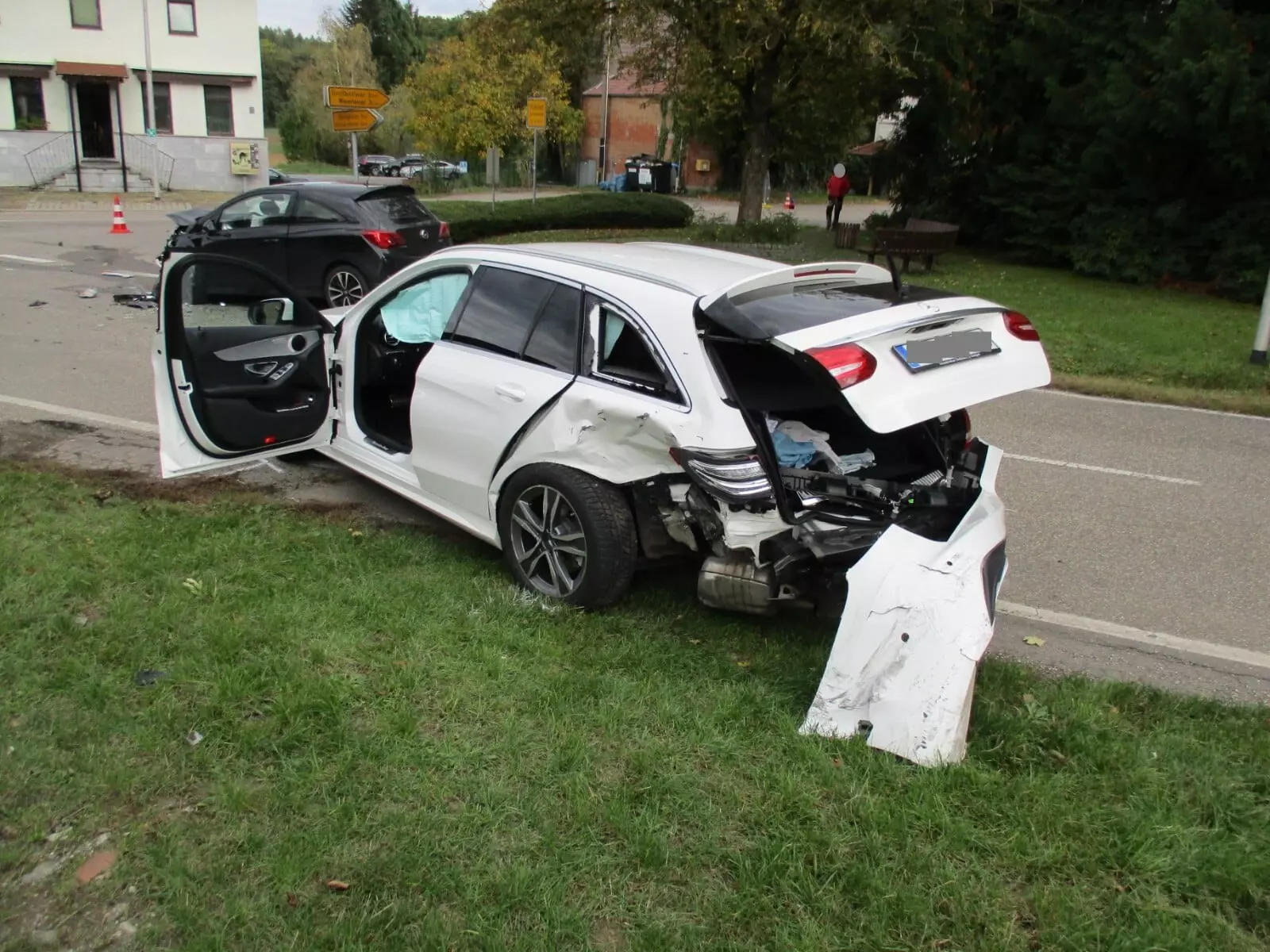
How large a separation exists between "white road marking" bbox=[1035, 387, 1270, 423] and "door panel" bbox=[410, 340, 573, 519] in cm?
703

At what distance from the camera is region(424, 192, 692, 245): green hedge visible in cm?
2119

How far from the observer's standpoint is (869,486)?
417 cm

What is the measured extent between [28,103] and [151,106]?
5.74m

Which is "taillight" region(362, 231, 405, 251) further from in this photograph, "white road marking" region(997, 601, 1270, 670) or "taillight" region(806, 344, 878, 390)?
"taillight" region(806, 344, 878, 390)

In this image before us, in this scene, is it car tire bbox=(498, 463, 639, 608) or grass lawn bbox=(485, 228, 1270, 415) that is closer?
car tire bbox=(498, 463, 639, 608)

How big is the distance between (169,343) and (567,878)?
Answer: 12.1ft

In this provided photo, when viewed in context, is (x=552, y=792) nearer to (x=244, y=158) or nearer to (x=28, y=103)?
(x=244, y=158)

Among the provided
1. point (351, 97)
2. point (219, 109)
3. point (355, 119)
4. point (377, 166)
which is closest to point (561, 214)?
point (355, 119)

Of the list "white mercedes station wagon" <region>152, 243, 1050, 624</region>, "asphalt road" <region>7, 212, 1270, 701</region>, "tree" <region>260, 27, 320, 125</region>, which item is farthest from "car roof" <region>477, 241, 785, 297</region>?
"tree" <region>260, 27, 320, 125</region>

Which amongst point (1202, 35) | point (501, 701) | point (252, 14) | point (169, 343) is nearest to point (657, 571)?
point (501, 701)

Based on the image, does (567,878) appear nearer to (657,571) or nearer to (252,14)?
(657,571)

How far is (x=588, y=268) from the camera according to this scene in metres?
4.73

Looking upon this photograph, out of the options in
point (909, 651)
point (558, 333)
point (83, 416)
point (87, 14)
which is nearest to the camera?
point (909, 651)

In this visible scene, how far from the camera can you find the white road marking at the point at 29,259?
1650cm
